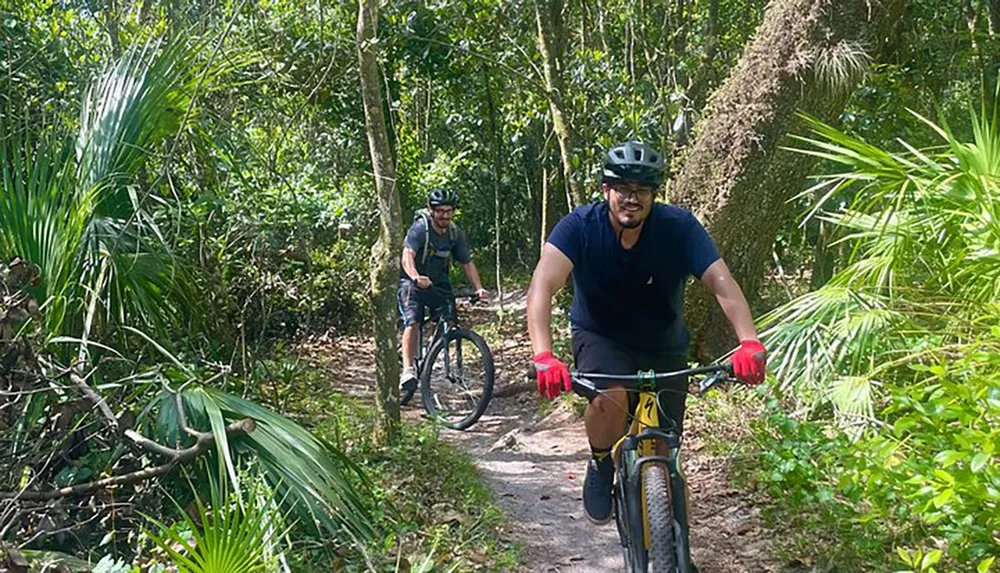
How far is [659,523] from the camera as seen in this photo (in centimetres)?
324

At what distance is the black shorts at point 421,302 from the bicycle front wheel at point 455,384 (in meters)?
0.26

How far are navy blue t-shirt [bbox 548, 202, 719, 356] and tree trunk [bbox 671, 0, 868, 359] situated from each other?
311 cm

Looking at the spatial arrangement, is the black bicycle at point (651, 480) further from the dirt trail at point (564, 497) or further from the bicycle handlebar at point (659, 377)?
the dirt trail at point (564, 497)

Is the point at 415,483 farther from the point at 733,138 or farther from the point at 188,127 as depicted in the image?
the point at 733,138

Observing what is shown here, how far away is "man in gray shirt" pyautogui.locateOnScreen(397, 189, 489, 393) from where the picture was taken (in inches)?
295

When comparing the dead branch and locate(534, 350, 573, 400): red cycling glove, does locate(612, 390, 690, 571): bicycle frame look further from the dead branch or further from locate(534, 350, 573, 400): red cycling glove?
the dead branch

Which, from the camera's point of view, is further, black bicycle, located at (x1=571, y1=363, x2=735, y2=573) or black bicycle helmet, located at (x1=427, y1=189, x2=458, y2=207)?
black bicycle helmet, located at (x1=427, y1=189, x2=458, y2=207)

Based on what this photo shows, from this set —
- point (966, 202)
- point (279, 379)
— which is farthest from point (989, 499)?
point (279, 379)

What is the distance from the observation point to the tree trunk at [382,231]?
5.41 metres

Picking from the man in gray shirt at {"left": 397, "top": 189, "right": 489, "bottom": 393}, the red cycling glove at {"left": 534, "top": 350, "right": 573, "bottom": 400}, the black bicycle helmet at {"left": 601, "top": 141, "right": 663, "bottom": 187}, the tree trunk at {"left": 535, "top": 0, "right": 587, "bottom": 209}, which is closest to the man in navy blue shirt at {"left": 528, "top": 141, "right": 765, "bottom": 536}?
the black bicycle helmet at {"left": 601, "top": 141, "right": 663, "bottom": 187}

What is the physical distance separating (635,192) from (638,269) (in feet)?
1.19

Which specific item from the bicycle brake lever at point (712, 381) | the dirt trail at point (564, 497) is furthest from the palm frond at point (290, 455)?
the bicycle brake lever at point (712, 381)

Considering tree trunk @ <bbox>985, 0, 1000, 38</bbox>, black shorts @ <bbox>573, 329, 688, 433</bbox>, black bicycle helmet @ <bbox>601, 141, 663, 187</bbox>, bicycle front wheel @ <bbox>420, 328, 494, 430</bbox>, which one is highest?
tree trunk @ <bbox>985, 0, 1000, 38</bbox>

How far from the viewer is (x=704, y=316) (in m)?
7.05
